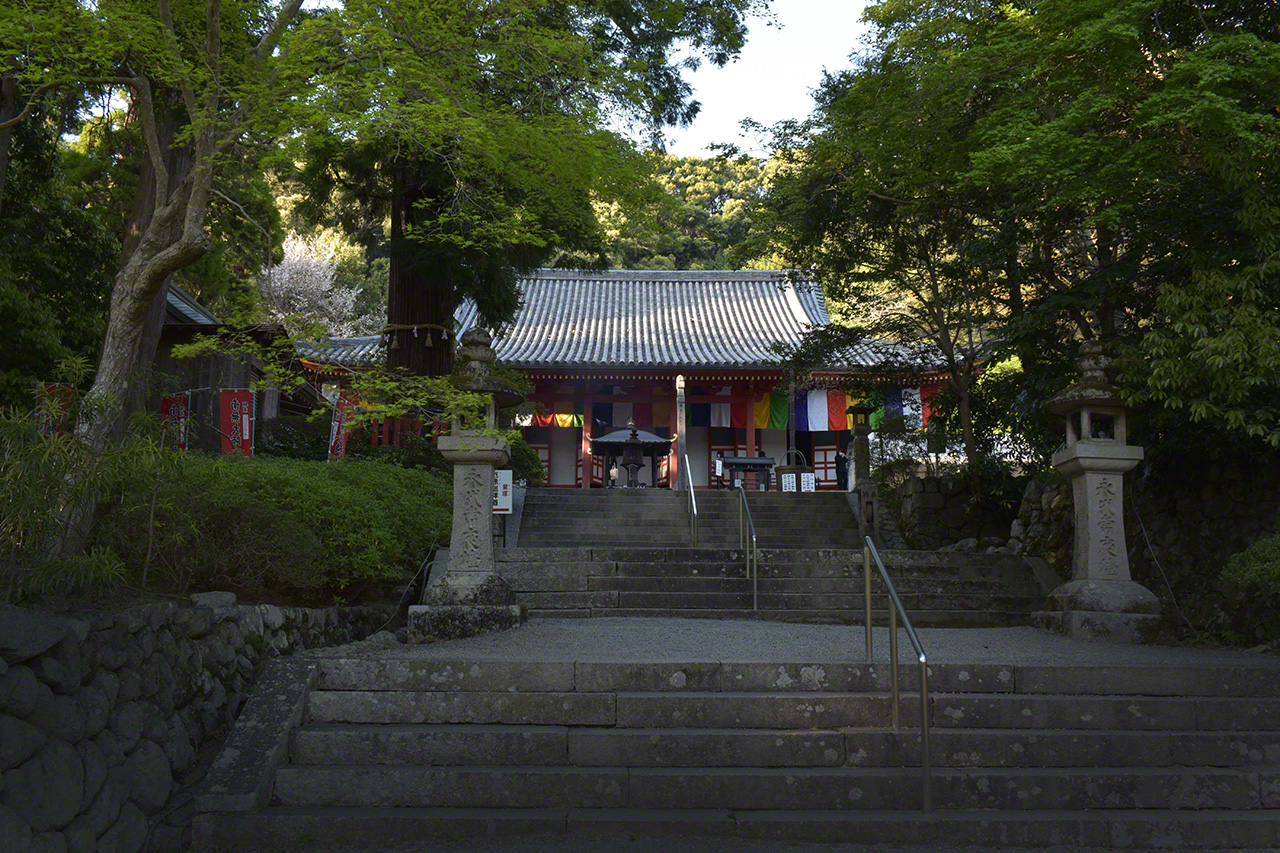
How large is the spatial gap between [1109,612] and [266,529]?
6.03 meters

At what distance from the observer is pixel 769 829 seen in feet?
12.8

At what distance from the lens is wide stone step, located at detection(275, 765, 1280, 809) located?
412cm

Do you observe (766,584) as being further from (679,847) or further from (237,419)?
(237,419)

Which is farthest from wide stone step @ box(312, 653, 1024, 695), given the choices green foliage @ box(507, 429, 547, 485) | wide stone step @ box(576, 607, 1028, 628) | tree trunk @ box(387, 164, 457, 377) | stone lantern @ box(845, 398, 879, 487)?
green foliage @ box(507, 429, 547, 485)

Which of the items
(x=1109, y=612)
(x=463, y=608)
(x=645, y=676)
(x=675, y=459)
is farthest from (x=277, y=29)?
(x=675, y=459)

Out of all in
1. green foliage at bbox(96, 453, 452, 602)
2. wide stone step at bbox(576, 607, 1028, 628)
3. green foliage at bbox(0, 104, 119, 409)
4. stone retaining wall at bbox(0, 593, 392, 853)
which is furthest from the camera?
green foliage at bbox(0, 104, 119, 409)

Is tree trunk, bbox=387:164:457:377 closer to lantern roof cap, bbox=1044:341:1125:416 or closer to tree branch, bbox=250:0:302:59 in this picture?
tree branch, bbox=250:0:302:59

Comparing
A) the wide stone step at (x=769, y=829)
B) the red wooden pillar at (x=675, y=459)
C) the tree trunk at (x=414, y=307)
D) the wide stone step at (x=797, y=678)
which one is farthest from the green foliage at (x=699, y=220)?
the wide stone step at (x=769, y=829)

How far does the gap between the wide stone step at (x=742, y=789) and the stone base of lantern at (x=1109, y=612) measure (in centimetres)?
233

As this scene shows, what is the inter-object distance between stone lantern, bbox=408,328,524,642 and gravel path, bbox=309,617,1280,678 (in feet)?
0.74

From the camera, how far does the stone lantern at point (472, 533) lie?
20.7 feet

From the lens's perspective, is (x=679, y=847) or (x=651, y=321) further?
(x=651, y=321)

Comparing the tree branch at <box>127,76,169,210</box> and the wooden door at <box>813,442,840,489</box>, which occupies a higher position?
the tree branch at <box>127,76,169,210</box>

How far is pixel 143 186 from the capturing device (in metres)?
9.58
